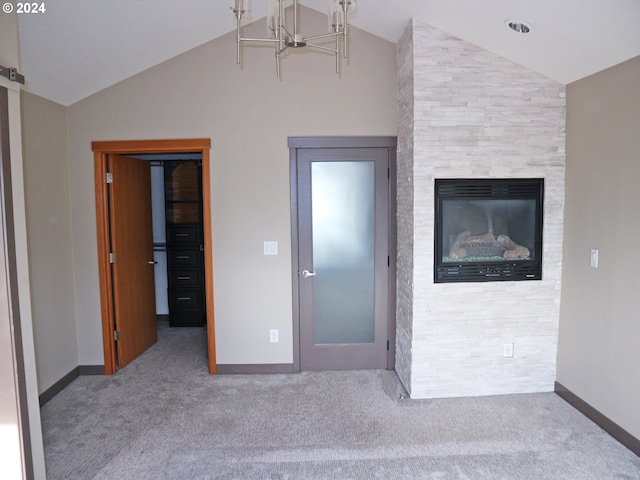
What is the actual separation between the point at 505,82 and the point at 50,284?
13.0ft

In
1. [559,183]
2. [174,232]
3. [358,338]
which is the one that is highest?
[559,183]

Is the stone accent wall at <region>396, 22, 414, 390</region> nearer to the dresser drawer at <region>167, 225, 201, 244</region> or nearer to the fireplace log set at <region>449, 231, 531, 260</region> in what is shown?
the fireplace log set at <region>449, 231, 531, 260</region>

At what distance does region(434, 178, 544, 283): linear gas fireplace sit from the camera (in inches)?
135

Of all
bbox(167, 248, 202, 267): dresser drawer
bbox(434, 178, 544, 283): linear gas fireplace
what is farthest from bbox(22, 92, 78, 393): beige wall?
bbox(434, 178, 544, 283): linear gas fireplace

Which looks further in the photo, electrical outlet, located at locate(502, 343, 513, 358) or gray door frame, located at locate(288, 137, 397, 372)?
gray door frame, located at locate(288, 137, 397, 372)

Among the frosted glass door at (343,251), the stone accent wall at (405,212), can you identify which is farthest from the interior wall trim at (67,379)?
the stone accent wall at (405,212)

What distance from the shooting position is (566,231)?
3420 millimetres

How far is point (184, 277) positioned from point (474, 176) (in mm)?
3748

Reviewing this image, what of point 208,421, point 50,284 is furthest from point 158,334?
point 208,421

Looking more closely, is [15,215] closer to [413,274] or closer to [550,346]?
[413,274]

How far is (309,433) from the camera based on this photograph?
3025mm

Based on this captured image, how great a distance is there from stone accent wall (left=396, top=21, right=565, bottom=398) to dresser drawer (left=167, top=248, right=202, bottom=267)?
299cm

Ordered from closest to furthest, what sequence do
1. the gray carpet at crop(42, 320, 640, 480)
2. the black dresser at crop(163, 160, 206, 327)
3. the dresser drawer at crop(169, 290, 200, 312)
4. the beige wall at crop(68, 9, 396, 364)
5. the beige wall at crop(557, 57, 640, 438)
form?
the gray carpet at crop(42, 320, 640, 480) → the beige wall at crop(557, 57, 640, 438) → the beige wall at crop(68, 9, 396, 364) → the black dresser at crop(163, 160, 206, 327) → the dresser drawer at crop(169, 290, 200, 312)

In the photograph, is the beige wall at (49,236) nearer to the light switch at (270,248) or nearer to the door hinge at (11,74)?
the door hinge at (11,74)
